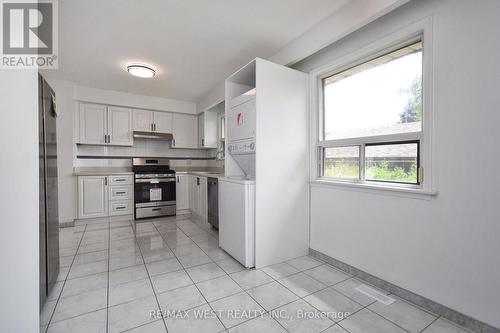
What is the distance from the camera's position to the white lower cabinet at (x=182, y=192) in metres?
4.76

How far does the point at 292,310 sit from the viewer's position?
5.46 ft

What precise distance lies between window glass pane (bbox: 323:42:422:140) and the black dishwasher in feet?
5.93

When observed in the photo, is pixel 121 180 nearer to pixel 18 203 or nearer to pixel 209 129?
pixel 209 129

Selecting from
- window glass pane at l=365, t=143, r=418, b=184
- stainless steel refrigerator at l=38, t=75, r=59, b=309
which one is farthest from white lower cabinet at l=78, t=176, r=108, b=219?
window glass pane at l=365, t=143, r=418, b=184

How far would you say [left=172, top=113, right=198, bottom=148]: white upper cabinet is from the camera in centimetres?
511

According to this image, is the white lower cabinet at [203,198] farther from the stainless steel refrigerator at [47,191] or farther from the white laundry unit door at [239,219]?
the stainless steel refrigerator at [47,191]

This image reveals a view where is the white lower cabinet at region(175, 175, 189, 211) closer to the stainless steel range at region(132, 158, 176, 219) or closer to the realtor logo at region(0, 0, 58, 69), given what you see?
the stainless steel range at region(132, 158, 176, 219)

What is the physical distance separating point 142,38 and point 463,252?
351 centimetres

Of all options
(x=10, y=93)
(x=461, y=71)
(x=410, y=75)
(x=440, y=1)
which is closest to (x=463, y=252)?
(x=461, y=71)

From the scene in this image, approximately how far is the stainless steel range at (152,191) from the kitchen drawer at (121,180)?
14cm

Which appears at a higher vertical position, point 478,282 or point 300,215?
point 300,215

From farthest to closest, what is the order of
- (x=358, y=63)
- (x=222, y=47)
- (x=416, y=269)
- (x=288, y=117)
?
(x=222, y=47) → (x=288, y=117) → (x=358, y=63) → (x=416, y=269)

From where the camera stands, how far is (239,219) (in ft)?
7.96

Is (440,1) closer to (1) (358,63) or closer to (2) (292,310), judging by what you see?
(1) (358,63)
